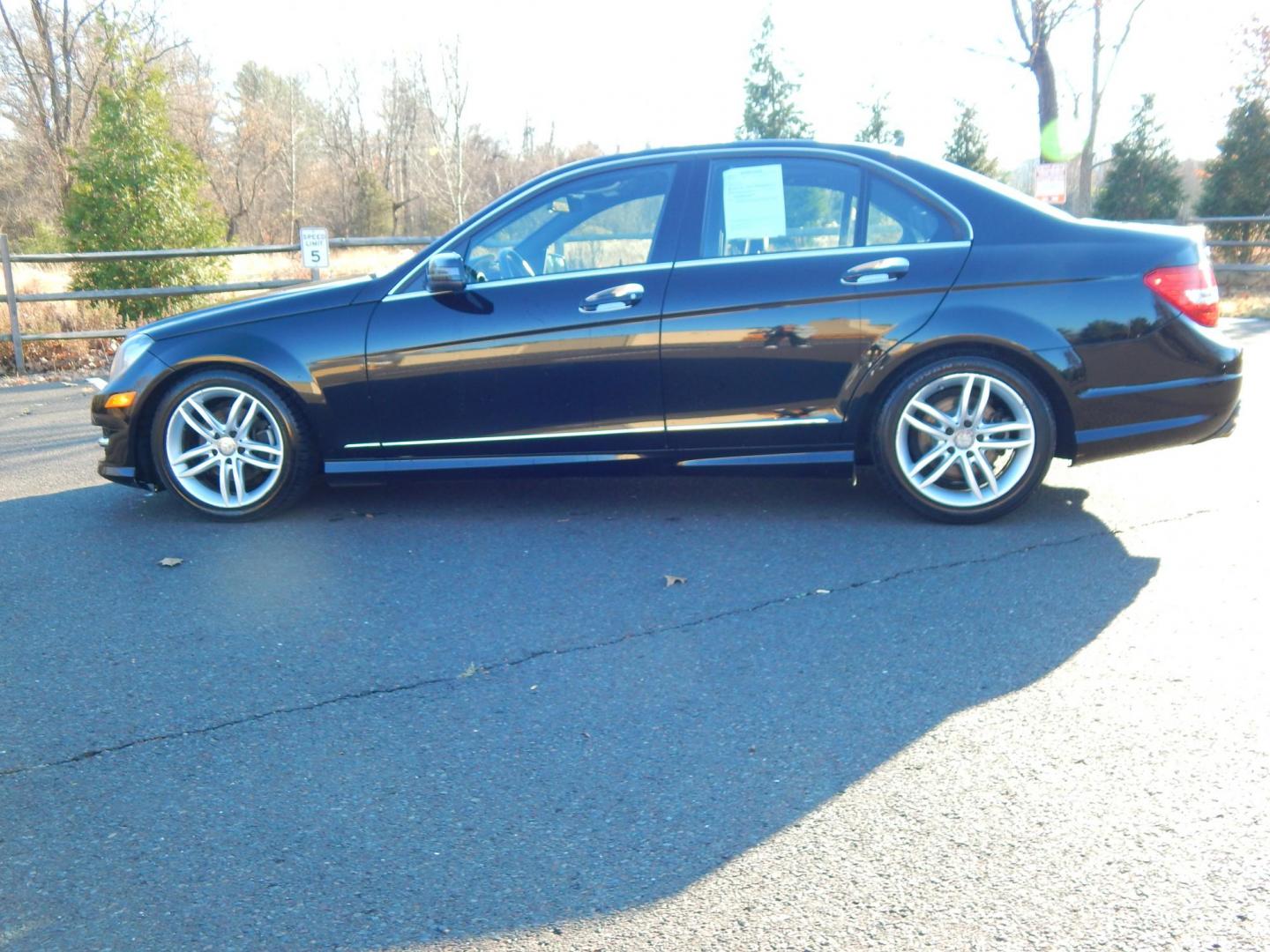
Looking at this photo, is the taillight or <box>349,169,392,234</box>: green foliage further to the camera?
<box>349,169,392,234</box>: green foliage

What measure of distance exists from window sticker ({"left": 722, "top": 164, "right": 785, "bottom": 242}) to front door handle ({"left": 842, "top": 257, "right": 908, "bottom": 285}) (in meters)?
0.39

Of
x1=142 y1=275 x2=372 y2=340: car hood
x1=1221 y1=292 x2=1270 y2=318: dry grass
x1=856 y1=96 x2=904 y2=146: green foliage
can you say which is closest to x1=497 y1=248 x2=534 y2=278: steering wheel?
x1=142 y1=275 x2=372 y2=340: car hood

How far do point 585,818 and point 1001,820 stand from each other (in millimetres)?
993

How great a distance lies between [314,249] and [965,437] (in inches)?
325

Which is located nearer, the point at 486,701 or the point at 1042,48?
the point at 486,701

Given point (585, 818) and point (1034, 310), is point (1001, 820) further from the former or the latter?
point (1034, 310)

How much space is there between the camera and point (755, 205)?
5168 millimetres

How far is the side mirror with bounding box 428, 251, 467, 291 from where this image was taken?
5.02 metres

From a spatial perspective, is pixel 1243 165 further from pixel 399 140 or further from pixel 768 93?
pixel 399 140

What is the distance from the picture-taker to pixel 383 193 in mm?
51719

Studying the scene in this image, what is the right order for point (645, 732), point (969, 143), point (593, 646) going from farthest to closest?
point (969, 143) < point (593, 646) < point (645, 732)

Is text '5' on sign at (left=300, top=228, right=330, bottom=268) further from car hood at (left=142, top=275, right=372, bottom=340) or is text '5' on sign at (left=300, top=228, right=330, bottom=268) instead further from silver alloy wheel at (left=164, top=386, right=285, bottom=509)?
silver alloy wheel at (left=164, top=386, right=285, bottom=509)

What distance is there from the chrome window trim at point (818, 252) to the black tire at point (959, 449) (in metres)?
0.50

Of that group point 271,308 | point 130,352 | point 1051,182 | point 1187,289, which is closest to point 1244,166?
point 1051,182
